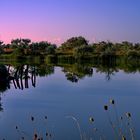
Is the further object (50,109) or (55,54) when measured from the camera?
(55,54)

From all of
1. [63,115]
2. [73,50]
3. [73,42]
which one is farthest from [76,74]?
[73,42]

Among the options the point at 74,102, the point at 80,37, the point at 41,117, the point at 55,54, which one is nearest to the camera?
the point at 41,117

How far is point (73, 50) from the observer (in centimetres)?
8244

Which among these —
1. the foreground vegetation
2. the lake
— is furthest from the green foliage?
the lake

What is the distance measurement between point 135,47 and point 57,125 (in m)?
72.8

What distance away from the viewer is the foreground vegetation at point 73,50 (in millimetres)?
78250

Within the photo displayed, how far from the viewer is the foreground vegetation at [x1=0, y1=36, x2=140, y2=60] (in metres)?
78.2

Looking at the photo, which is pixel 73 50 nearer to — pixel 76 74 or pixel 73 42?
pixel 73 42

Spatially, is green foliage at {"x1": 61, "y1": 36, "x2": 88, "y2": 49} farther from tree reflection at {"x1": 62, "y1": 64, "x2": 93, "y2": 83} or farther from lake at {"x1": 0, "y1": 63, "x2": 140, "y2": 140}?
lake at {"x1": 0, "y1": 63, "x2": 140, "y2": 140}

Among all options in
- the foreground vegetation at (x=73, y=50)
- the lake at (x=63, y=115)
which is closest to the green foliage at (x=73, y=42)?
the foreground vegetation at (x=73, y=50)

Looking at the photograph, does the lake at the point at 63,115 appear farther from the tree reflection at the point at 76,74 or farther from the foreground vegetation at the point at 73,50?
the foreground vegetation at the point at 73,50

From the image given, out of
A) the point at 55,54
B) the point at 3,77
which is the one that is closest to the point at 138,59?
the point at 55,54

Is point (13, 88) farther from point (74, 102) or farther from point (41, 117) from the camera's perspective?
point (41, 117)

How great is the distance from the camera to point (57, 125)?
44.7 feet
